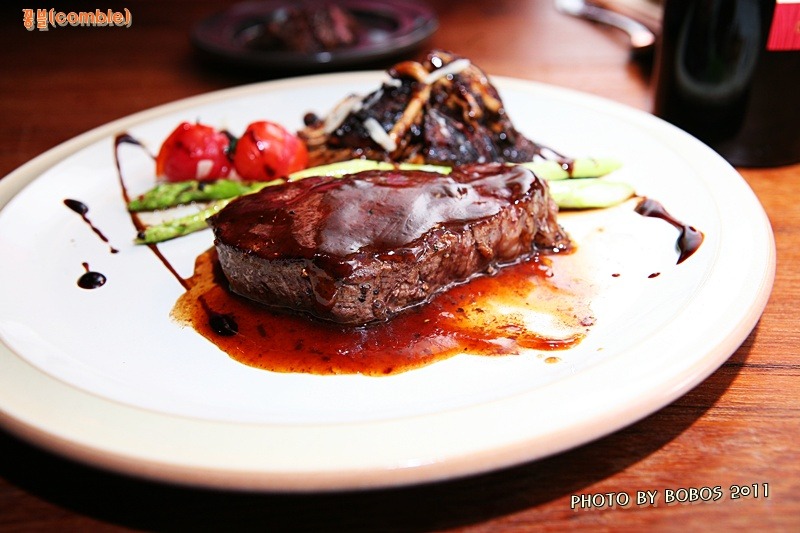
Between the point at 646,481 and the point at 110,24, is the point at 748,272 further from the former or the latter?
the point at 110,24

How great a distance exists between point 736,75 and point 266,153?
250 cm

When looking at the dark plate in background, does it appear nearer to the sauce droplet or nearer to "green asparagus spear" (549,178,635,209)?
"green asparagus spear" (549,178,635,209)

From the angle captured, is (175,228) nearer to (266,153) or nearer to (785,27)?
(266,153)

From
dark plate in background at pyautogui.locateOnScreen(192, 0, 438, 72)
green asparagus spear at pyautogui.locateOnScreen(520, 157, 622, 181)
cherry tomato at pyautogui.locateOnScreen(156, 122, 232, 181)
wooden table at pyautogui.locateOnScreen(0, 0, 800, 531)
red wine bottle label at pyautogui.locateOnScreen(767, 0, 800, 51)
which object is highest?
red wine bottle label at pyautogui.locateOnScreen(767, 0, 800, 51)

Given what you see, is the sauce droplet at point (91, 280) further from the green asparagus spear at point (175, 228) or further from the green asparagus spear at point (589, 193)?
the green asparagus spear at point (589, 193)

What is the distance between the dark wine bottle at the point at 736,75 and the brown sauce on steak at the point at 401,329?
1598mm

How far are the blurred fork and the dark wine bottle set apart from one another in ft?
6.39

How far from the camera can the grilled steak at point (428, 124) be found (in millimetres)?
3867

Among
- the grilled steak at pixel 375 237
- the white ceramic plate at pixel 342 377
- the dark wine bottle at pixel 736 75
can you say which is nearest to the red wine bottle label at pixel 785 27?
the dark wine bottle at pixel 736 75

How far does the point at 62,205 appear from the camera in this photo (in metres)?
3.45

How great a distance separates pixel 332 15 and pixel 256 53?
0.81 metres

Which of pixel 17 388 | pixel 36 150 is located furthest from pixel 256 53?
pixel 17 388

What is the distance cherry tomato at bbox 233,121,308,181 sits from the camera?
386 cm

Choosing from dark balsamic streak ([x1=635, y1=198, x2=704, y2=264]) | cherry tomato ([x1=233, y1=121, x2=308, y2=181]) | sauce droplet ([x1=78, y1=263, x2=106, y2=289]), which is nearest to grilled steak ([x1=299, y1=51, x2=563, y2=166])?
cherry tomato ([x1=233, y1=121, x2=308, y2=181])
